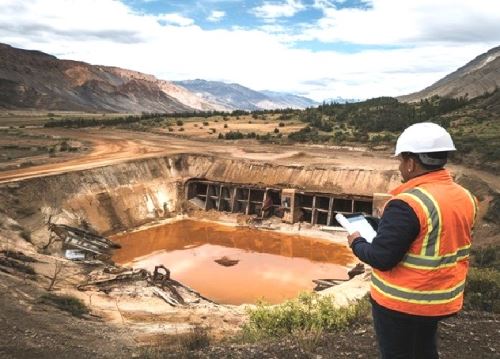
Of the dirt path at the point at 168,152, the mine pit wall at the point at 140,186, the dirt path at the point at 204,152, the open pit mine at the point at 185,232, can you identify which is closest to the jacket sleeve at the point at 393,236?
the open pit mine at the point at 185,232

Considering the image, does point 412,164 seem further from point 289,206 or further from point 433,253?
point 289,206

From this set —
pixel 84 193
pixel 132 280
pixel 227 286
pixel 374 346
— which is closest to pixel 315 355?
pixel 374 346

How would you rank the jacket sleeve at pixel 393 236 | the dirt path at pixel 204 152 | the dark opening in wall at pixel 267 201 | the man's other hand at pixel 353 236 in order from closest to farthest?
1. the jacket sleeve at pixel 393 236
2. the man's other hand at pixel 353 236
3. the dirt path at pixel 204 152
4. the dark opening in wall at pixel 267 201

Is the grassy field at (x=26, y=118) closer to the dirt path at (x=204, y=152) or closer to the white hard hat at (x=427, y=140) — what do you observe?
the dirt path at (x=204, y=152)

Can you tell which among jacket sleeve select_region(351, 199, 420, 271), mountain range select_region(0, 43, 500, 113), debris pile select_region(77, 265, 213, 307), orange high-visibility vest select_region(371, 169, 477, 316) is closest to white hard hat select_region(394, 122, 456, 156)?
orange high-visibility vest select_region(371, 169, 477, 316)

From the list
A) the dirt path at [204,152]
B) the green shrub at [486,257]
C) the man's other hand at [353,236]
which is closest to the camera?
the man's other hand at [353,236]

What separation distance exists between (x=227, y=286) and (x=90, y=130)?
32.3 m

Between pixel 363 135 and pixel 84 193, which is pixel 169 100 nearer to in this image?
pixel 363 135

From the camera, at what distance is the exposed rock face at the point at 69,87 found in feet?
331

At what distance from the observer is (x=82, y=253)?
67.7ft

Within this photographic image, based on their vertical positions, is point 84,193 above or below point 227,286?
above

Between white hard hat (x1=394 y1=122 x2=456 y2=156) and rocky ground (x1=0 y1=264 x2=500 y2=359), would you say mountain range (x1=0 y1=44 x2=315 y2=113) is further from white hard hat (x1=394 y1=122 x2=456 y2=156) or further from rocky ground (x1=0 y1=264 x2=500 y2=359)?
white hard hat (x1=394 y1=122 x2=456 y2=156)

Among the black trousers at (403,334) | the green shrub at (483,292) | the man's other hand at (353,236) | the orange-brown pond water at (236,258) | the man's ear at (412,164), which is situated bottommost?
the orange-brown pond water at (236,258)

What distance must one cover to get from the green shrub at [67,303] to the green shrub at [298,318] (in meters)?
4.90
